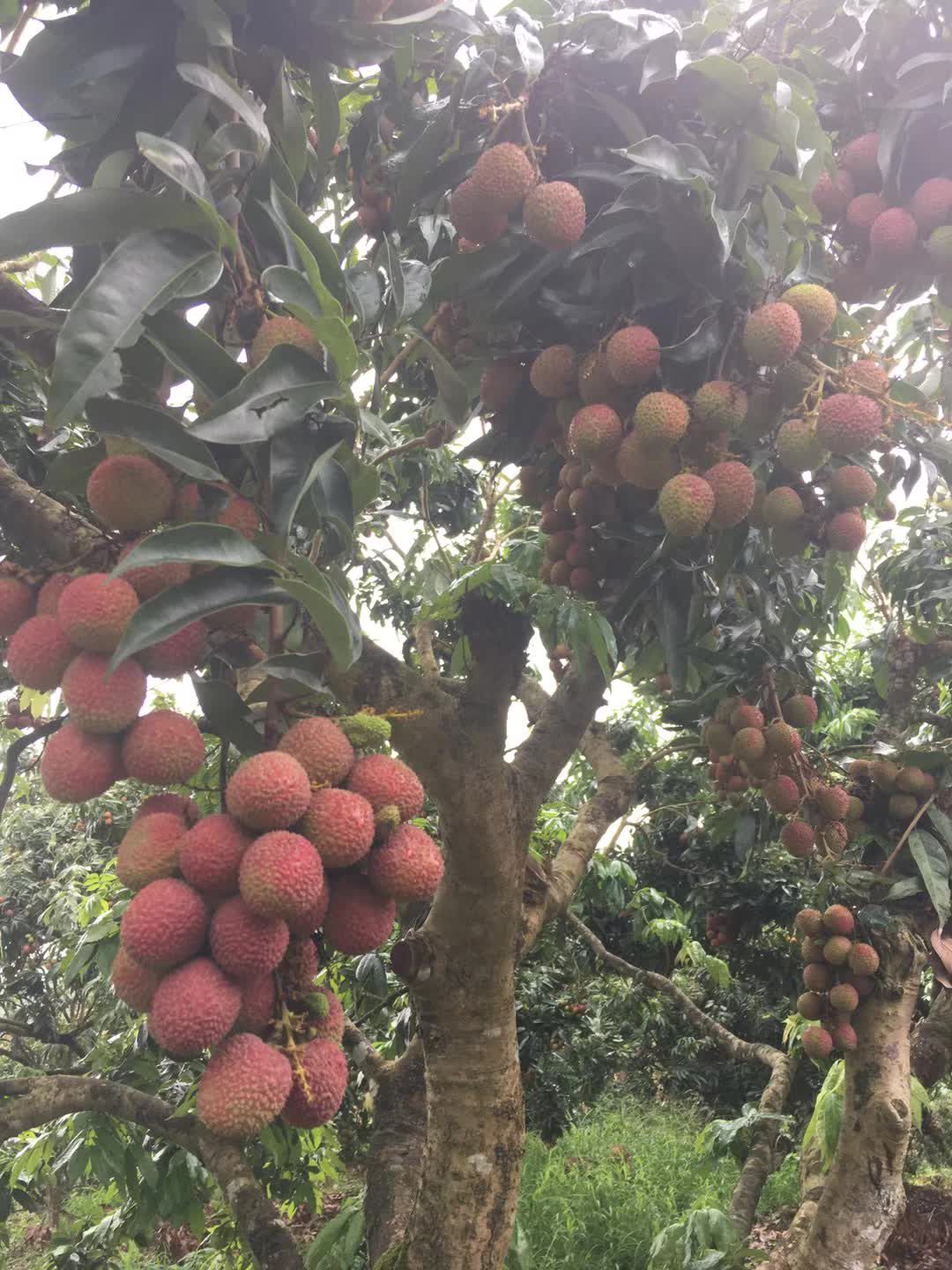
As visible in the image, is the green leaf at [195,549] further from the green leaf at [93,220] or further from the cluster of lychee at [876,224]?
the cluster of lychee at [876,224]

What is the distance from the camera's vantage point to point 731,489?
1.14 m

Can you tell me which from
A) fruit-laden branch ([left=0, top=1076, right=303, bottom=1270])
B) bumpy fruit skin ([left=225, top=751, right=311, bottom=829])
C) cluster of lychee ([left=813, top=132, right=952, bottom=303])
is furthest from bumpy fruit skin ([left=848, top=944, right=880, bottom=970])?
bumpy fruit skin ([left=225, top=751, right=311, bottom=829])

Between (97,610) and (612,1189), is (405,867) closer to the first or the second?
(97,610)

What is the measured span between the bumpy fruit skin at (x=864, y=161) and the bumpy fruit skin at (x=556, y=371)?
1.42 ft

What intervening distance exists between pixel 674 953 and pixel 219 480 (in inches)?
257

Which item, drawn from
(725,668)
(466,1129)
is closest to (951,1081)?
(725,668)

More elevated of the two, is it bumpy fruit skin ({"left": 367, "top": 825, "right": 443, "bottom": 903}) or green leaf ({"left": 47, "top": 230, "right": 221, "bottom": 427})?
green leaf ({"left": 47, "top": 230, "right": 221, "bottom": 427})

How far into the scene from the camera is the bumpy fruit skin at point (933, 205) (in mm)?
1127

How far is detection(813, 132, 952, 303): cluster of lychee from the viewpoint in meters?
1.14

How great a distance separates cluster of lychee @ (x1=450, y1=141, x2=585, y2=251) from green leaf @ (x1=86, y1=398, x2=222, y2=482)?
55 centimetres

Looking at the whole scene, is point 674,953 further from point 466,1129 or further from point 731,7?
point 731,7

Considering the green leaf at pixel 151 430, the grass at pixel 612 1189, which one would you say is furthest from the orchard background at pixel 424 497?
the grass at pixel 612 1189

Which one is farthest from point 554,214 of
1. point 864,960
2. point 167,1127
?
point 864,960

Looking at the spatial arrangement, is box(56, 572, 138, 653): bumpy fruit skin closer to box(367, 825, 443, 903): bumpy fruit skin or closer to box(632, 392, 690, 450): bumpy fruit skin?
box(367, 825, 443, 903): bumpy fruit skin
